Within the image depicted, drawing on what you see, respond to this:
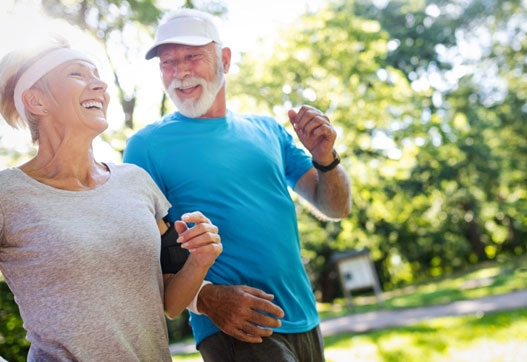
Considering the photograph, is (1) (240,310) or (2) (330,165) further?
(2) (330,165)

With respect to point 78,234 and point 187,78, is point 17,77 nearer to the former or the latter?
point 78,234

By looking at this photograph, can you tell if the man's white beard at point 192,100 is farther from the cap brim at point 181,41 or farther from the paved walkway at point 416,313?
the paved walkway at point 416,313

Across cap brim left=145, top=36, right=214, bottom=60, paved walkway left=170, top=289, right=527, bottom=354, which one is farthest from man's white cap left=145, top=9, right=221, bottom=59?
paved walkway left=170, top=289, right=527, bottom=354

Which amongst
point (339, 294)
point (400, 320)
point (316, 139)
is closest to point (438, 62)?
point (339, 294)

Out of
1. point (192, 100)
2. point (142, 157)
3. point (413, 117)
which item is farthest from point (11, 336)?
point (413, 117)

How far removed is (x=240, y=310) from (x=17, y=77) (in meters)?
1.16

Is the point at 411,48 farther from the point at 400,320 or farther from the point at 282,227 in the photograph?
the point at 282,227

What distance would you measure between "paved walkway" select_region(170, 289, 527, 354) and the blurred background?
4.16 feet

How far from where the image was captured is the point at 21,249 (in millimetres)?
1739

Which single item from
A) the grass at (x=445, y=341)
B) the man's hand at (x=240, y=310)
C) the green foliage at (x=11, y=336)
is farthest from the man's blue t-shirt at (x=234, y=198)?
the green foliage at (x=11, y=336)

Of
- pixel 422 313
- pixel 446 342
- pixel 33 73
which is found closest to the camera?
pixel 33 73

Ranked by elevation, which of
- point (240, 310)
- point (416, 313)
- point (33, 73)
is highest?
point (33, 73)

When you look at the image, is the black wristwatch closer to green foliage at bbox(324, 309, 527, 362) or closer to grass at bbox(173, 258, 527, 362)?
grass at bbox(173, 258, 527, 362)

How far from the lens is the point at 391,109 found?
45.3ft
